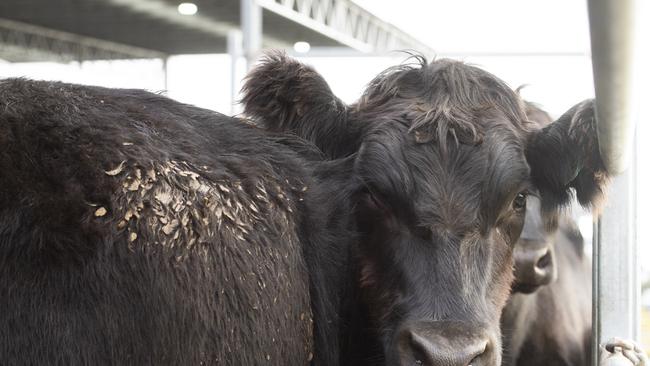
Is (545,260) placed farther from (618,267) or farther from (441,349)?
(441,349)

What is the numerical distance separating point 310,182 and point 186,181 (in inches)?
25.3

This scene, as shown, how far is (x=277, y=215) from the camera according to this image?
2703mm

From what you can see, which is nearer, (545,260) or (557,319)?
(545,260)

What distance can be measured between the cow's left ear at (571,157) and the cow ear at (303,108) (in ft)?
2.57

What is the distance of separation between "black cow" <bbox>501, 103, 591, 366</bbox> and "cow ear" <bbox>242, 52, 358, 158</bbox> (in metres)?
1.44

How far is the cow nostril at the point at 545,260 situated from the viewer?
4703 mm

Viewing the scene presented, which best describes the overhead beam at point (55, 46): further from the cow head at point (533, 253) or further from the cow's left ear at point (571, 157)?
the cow's left ear at point (571, 157)

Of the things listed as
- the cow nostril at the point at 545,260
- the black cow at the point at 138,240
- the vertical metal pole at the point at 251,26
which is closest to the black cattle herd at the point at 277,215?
the black cow at the point at 138,240

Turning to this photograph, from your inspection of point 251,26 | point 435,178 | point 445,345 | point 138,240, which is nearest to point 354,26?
point 251,26

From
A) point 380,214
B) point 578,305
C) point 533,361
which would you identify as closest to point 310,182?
point 380,214

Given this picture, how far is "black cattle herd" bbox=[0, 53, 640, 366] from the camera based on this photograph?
2.18 m

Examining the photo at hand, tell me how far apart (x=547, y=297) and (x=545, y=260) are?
821 mm

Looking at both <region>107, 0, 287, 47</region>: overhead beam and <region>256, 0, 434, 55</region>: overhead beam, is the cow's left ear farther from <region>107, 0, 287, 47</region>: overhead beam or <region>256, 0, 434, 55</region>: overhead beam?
<region>107, 0, 287, 47</region>: overhead beam

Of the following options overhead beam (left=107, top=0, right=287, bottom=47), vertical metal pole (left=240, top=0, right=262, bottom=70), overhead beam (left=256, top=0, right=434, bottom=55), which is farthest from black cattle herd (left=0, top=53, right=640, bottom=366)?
overhead beam (left=107, top=0, right=287, bottom=47)
